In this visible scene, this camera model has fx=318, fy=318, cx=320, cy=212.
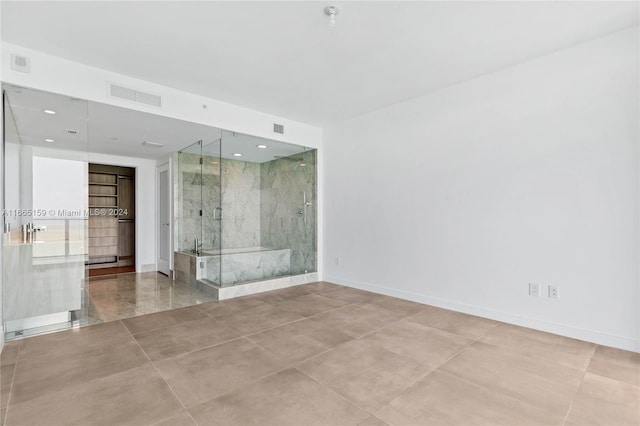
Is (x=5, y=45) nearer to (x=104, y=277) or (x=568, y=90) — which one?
(x=104, y=277)

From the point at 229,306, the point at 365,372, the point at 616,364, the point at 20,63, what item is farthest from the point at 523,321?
the point at 20,63

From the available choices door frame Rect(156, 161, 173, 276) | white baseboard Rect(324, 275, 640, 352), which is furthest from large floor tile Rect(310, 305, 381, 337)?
door frame Rect(156, 161, 173, 276)

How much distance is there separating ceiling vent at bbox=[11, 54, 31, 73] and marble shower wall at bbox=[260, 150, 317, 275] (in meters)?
3.26

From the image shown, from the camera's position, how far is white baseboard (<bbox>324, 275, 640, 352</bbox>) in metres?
2.76

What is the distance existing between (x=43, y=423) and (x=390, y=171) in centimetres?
418

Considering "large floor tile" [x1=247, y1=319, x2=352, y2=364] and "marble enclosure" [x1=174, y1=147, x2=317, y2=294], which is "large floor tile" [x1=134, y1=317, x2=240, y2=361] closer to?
"large floor tile" [x1=247, y1=319, x2=352, y2=364]

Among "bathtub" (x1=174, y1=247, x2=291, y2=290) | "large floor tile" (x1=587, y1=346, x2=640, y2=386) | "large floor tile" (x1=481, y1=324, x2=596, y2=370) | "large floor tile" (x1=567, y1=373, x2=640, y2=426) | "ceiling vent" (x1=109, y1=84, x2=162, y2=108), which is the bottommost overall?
"large floor tile" (x1=567, y1=373, x2=640, y2=426)

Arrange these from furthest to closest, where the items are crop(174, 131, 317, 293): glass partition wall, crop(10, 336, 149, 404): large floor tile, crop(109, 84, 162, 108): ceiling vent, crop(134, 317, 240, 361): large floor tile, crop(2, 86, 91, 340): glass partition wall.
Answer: crop(174, 131, 317, 293): glass partition wall, crop(109, 84, 162, 108): ceiling vent, crop(2, 86, 91, 340): glass partition wall, crop(134, 317, 240, 361): large floor tile, crop(10, 336, 149, 404): large floor tile

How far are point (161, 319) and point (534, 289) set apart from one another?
400 cm

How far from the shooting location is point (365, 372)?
236cm

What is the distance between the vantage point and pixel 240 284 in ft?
15.5

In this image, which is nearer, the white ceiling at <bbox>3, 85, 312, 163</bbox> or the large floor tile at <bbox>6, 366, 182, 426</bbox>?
the large floor tile at <bbox>6, 366, 182, 426</bbox>

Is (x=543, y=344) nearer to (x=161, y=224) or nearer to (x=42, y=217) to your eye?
(x=42, y=217)

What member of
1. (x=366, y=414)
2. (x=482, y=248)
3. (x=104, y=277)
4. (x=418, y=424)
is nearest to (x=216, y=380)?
(x=366, y=414)
